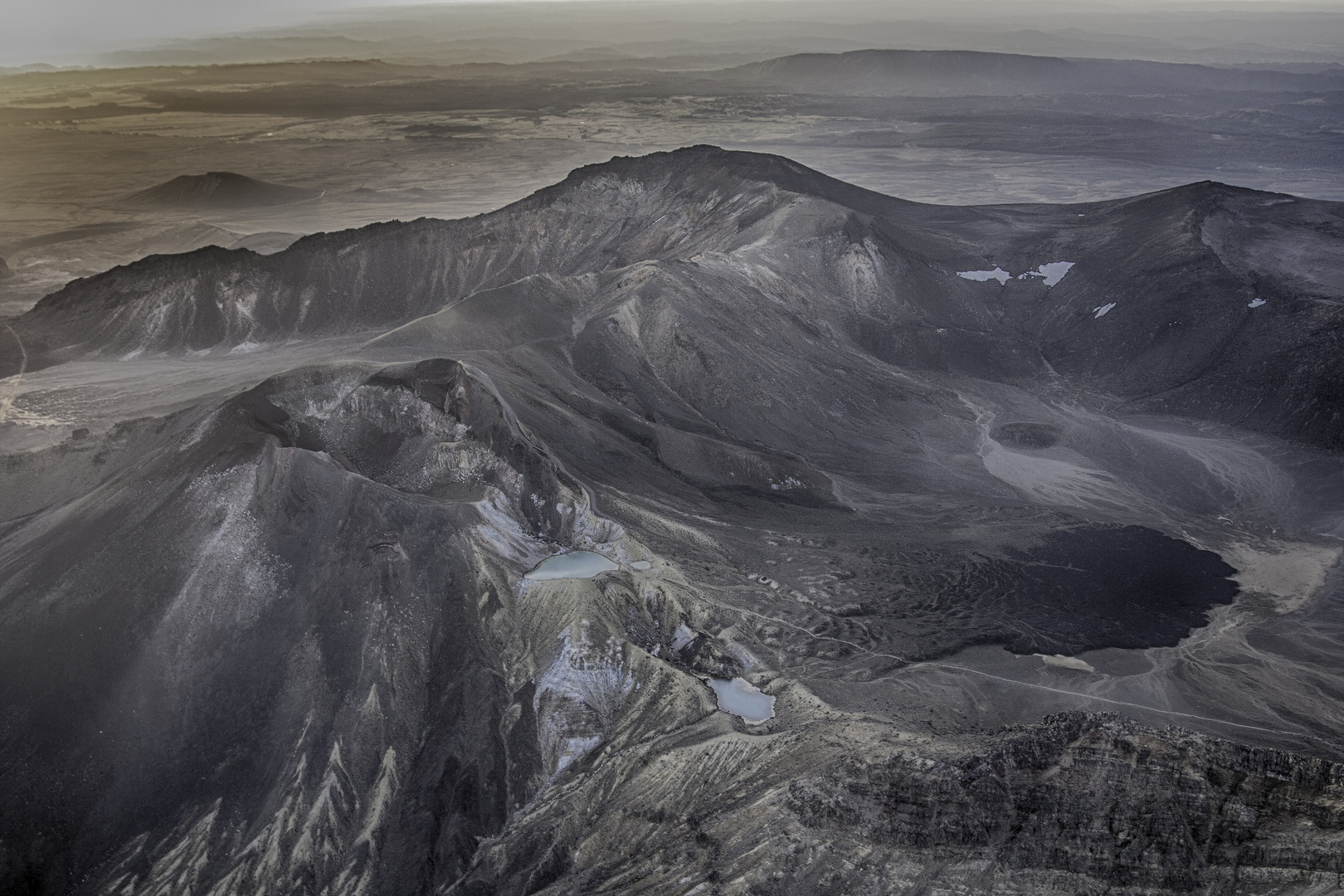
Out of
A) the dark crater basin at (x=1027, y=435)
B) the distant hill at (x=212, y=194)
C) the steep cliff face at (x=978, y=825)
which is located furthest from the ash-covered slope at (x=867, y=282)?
the distant hill at (x=212, y=194)

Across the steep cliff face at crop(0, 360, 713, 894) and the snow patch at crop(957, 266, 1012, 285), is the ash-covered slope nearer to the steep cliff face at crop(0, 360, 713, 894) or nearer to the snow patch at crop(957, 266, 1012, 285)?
the snow patch at crop(957, 266, 1012, 285)

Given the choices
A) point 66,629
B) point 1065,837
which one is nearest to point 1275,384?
point 1065,837

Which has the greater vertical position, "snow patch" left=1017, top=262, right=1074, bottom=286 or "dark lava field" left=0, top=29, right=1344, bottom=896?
"snow patch" left=1017, top=262, right=1074, bottom=286

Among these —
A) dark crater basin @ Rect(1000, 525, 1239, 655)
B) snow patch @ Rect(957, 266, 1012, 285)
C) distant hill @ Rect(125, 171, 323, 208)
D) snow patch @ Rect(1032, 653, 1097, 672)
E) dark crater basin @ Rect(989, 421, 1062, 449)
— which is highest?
distant hill @ Rect(125, 171, 323, 208)

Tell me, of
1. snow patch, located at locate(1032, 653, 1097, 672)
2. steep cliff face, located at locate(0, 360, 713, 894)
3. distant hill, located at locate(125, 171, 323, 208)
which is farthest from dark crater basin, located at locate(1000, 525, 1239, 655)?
distant hill, located at locate(125, 171, 323, 208)

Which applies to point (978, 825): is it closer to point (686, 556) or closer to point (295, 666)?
point (686, 556)

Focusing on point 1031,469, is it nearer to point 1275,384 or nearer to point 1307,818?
point 1275,384

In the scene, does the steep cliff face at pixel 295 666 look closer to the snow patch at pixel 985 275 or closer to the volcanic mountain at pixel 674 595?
the volcanic mountain at pixel 674 595

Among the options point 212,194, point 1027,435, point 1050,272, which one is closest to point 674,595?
point 1027,435
